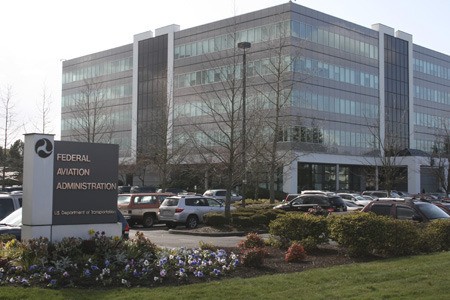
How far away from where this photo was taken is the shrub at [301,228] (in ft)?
46.0

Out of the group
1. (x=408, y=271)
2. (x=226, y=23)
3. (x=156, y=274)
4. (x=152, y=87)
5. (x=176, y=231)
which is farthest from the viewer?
(x=152, y=87)

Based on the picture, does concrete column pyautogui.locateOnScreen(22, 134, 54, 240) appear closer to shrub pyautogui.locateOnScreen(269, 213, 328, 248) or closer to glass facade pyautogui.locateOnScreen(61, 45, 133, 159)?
shrub pyautogui.locateOnScreen(269, 213, 328, 248)

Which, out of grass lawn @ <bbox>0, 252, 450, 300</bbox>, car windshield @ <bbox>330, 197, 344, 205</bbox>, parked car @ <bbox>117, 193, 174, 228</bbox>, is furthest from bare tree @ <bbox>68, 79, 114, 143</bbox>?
grass lawn @ <bbox>0, 252, 450, 300</bbox>

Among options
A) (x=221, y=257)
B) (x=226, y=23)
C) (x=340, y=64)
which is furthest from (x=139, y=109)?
(x=221, y=257)

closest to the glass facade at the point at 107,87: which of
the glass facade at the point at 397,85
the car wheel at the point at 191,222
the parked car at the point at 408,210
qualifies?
the glass facade at the point at 397,85

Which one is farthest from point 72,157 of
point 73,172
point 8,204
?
point 8,204

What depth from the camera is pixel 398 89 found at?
251ft

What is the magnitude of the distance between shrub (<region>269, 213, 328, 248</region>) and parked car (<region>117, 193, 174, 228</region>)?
14.1 metres

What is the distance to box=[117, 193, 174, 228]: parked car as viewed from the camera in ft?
90.1

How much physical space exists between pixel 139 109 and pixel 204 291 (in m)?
69.2

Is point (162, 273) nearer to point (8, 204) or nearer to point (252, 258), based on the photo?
point (252, 258)

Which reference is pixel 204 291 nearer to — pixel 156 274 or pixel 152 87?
pixel 156 274

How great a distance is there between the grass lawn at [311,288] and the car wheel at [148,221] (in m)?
17.8

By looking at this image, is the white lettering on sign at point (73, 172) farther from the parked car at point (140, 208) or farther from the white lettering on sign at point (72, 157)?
the parked car at point (140, 208)
